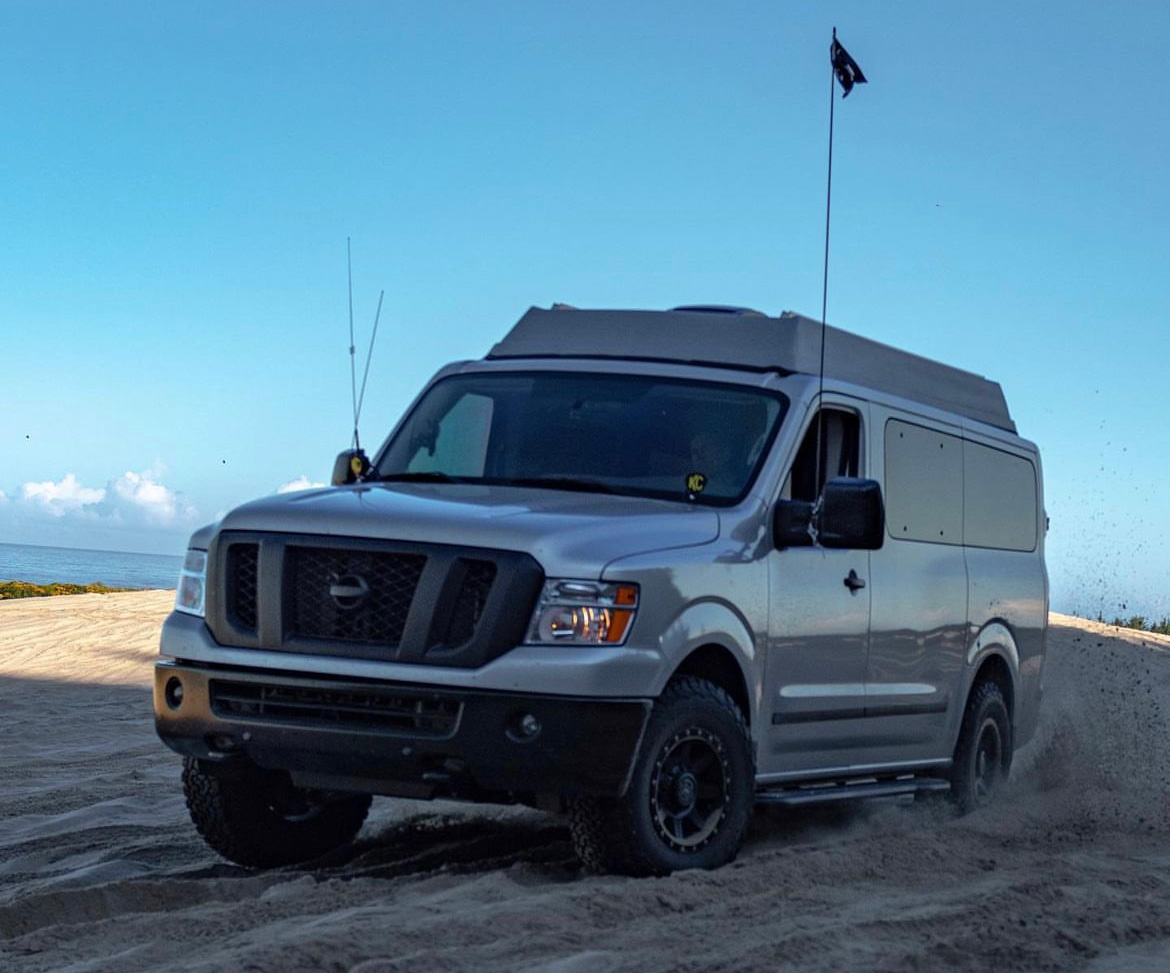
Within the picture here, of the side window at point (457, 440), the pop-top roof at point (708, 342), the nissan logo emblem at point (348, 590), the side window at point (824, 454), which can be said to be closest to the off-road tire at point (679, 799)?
the nissan logo emblem at point (348, 590)

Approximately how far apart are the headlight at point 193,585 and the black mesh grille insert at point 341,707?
1.26 feet

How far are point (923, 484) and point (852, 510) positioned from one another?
79.6 inches

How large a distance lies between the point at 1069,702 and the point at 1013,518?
13.6ft

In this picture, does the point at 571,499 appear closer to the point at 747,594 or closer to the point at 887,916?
the point at 747,594

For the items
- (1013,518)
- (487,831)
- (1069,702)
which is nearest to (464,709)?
(487,831)

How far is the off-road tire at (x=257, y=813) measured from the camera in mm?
7090

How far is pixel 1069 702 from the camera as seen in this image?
14.0 m

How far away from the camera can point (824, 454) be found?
7.97 metres

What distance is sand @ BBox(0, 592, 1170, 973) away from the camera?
523 centimetres

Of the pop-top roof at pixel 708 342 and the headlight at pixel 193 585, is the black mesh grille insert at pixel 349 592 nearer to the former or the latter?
the headlight at pixel 193 585

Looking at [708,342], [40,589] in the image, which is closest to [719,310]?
[708,342]

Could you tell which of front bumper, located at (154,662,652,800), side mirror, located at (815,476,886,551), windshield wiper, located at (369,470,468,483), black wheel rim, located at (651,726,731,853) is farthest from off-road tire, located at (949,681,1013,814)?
front bumper, located at (154,662,652,800)

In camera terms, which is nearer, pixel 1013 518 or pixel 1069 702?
pixel 1013 518

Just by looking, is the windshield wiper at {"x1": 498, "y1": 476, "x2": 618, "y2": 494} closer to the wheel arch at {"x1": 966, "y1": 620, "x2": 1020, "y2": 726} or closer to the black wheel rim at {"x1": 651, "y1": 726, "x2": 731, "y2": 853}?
the black wheel rim at {"x1": 651, "y1": 726, "x2": 731, "y2": 853}
